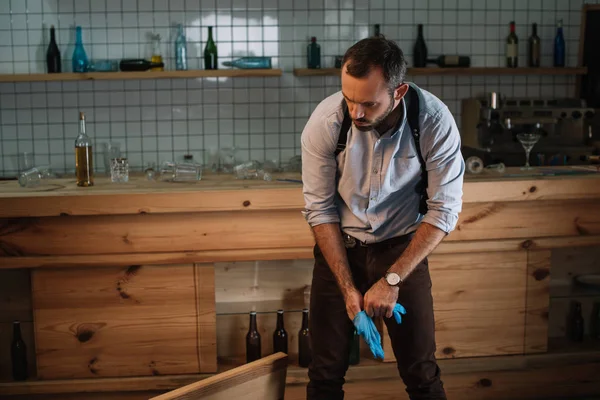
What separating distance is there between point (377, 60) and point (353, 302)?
2.41ft

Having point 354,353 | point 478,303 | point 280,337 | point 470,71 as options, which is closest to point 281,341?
point 280,337

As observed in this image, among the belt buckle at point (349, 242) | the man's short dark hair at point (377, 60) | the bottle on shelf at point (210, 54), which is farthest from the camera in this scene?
the bottle on shelf at point (210, 54)

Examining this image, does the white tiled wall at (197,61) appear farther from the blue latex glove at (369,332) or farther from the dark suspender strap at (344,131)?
the blue latex glove at (369,332)

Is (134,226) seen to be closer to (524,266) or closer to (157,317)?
(157,317)

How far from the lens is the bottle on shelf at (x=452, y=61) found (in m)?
4.64

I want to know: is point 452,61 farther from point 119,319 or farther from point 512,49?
point 119,319

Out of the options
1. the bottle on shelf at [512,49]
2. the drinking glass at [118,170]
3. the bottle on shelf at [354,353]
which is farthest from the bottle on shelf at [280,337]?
the bottle on shelf at [512,49]

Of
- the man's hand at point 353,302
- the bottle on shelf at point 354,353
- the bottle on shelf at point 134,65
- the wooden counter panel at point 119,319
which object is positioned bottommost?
the bottle on shelf at point 354,353

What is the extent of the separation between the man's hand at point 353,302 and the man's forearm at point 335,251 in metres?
0.02

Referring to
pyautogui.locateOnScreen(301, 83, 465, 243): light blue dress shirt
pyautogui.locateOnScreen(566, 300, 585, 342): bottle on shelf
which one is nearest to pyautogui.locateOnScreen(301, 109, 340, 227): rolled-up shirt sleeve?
pyautogui.locateOnScreen(301, 83, 465, 243): light blue dress shirt

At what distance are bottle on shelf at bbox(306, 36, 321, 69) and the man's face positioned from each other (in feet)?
8.21

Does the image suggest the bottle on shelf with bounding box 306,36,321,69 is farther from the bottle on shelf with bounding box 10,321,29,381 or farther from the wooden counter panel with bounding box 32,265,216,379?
the bottle on shelf with bounding box 10,321,29,381

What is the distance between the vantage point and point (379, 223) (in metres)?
2.47

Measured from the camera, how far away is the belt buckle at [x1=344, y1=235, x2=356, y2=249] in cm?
253
